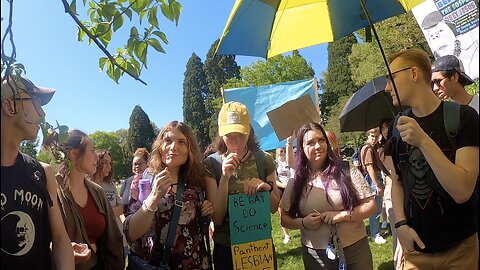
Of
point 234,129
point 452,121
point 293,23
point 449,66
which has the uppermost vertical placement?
point 293,23

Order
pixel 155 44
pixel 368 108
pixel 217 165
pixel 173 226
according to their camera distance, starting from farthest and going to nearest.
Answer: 1. pixel 368 108
2. pixel 217 165
3. pixel 173 226
4. pixel 155 44

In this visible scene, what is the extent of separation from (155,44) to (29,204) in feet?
2.91

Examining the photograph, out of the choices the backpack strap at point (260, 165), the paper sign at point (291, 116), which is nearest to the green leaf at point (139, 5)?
the backpack strap at point (260, 165)

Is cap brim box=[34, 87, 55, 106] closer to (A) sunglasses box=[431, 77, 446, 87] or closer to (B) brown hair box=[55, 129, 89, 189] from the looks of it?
(B) brown hair box=[55, 129, 89, 189]

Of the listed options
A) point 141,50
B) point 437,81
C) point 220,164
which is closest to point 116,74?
point 141,50

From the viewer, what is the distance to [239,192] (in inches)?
113

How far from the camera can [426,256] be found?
2.16 m

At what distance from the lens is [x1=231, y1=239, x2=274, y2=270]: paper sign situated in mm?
2738

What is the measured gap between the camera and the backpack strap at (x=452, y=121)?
2.01 meters

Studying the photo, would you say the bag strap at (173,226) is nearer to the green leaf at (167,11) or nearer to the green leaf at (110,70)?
the green leaf at (110,70)

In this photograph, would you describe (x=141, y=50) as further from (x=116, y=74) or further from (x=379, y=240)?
(x=379, y=240)

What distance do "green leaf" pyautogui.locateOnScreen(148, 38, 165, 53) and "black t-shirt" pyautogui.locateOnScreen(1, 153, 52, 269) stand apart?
799 mm

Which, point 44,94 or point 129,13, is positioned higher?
point 129,13

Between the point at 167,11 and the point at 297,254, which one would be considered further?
the point at 297,254
